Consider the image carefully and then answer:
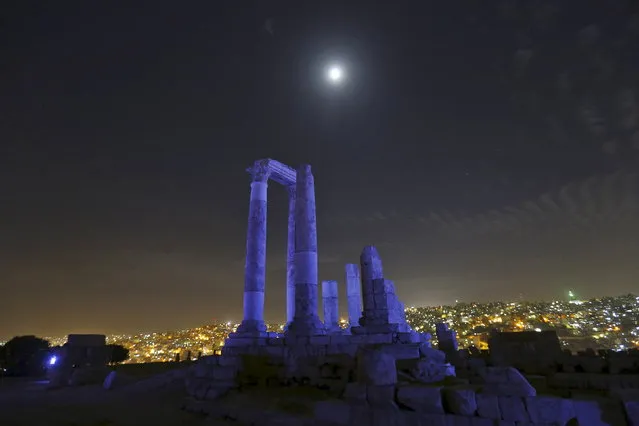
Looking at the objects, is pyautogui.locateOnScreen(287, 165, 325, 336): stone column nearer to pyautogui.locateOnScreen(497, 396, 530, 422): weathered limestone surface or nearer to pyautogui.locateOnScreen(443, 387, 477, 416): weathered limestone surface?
pyautogui.locateOnScreen(443, 387, 477, 416): weathered limestone surface

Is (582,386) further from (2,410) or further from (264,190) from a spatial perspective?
(2,410)

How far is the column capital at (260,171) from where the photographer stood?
2302 cm

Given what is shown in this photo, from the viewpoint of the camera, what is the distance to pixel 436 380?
10.8 m

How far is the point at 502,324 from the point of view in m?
80.9

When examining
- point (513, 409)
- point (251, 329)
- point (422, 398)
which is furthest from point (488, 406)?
point (251, 329)

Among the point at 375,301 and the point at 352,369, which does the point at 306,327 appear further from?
the point at 352,369

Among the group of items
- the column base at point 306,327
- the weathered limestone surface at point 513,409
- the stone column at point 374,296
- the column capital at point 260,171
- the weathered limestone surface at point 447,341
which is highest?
the column capital at point 260,171

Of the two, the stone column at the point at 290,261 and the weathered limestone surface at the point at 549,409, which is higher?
the stone column at the point at 290,261

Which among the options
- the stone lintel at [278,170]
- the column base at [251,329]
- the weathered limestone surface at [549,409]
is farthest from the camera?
the stone lintel at [278,170]

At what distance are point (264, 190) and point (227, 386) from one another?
12.7 m

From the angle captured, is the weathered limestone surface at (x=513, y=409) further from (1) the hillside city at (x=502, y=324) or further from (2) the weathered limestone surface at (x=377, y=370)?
(1) the hillside city at (x=502, y=324)

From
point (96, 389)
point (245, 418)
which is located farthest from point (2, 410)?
point (245, 418)

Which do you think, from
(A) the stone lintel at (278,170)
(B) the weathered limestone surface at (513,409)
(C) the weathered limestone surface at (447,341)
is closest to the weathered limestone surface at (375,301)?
(C) the weathered limestone surface at (447,341)

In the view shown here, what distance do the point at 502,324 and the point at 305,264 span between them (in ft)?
260
